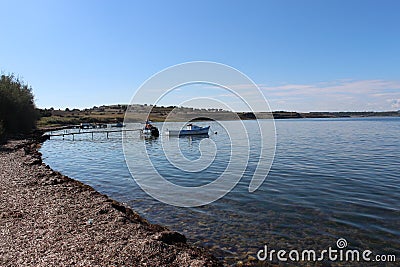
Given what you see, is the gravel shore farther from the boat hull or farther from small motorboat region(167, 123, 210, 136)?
small motorboat region(167, 123, 210, 136)

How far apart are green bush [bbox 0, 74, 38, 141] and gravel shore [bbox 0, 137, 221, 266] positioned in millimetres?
34044

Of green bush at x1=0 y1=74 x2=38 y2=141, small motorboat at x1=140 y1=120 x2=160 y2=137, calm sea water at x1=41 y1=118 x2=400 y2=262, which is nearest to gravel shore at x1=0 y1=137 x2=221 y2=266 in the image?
calm sea water at x1=41 y1=118 x2=400 y2=262

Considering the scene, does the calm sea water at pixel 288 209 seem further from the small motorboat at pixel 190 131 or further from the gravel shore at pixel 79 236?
the small motorboat at pixel 190 131

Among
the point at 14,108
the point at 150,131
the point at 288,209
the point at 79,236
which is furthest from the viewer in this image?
the point at 150,131

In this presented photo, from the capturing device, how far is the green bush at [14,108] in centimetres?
4581

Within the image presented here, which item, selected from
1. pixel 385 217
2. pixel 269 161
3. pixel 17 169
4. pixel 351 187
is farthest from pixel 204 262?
pixel 269 161

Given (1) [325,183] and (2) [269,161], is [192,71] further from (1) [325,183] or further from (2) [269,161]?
(2) [269,161]

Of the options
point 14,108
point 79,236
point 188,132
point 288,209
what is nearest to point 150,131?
point 188,132

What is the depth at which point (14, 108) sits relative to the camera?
4969cm

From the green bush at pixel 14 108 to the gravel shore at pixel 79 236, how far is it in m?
34.0

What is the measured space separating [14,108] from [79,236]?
49.2 metres

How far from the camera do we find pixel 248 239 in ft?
36.1

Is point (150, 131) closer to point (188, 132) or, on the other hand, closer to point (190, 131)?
point (188, 132)

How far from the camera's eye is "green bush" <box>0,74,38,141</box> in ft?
150
